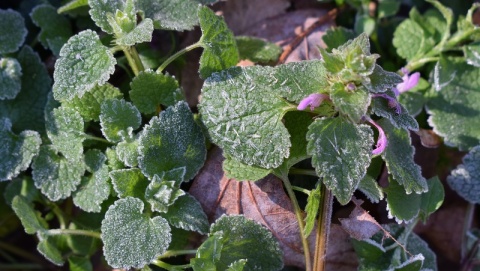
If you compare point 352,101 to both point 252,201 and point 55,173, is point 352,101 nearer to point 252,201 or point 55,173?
point 252,201

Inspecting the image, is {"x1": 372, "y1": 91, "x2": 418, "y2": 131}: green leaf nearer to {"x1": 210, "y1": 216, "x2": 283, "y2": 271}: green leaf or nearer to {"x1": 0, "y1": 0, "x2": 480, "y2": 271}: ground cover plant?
{"x1": 0, "y1": 0, "x2": 480, "y2": 271}: ground cover plant

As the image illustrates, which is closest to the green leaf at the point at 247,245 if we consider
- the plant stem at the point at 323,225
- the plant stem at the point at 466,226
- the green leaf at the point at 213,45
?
the plant stem at the point at 323,225

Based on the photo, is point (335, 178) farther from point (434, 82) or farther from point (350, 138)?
point (434, 82)

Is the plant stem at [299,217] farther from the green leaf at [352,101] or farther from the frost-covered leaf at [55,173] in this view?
the frost-covered leaf at [55,173]

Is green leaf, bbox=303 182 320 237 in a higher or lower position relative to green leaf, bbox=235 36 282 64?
lower

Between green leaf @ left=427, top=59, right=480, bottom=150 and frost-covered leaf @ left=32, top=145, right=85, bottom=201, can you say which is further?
green leaf @ left=427, top=59, right=480, bottom=150

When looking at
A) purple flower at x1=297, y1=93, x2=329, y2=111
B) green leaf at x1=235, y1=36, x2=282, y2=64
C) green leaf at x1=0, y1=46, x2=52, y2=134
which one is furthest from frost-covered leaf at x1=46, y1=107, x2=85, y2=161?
purple flower at x1=297, y1=93, x2=329, y2=111

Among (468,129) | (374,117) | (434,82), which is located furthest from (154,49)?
(468,129)
